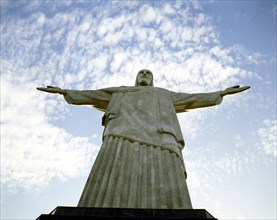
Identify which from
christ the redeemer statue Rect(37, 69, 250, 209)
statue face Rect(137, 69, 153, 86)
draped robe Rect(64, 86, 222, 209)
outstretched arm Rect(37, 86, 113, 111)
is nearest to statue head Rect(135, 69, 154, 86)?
statue face Rect(137, 69, 153, 86)

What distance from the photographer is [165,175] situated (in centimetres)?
580

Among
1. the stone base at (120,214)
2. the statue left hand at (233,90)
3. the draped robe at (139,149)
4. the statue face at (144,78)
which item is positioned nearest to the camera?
the stone base at (120,214)

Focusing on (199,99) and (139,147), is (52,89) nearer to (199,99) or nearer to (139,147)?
(139,147)

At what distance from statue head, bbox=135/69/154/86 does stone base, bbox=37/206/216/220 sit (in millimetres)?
5552

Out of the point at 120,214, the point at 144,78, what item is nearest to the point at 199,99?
the point at 144,78

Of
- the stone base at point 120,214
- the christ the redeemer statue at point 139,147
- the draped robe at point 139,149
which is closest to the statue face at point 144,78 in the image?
the christ the redeemer statue at point 139,147

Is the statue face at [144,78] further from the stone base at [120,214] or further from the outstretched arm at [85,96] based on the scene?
the stone base at [120,214]

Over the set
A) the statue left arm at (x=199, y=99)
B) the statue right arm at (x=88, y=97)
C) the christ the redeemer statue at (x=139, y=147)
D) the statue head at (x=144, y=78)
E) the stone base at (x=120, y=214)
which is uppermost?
the statue head at (x=144, y=78)

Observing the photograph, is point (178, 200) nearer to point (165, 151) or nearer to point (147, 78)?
point (165, 151)

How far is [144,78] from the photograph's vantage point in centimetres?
953

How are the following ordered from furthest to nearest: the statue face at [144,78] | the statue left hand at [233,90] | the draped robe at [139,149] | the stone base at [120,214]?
1. the statue face at [144,78]
2. the statue left hand at [233,90]
3. the draped robe at [139,149]
4. the stone base at [120,214]

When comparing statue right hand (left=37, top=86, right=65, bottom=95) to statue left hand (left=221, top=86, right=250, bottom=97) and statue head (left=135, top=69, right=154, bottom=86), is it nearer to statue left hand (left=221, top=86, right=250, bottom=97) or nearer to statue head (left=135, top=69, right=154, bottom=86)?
statue head (left=135, top=69, right=154, bottom=86)

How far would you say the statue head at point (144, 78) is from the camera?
9422 millimetres

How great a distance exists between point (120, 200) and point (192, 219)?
59.1 inches
